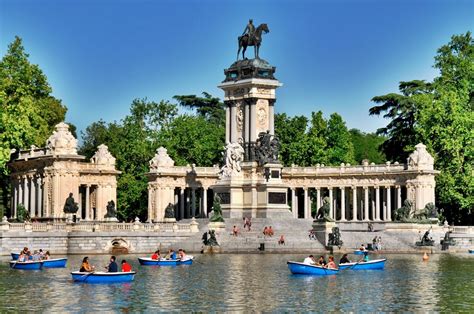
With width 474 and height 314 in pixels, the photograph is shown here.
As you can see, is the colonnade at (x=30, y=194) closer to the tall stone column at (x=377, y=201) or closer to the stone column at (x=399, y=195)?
the tall stone column at (x=377, y=201)

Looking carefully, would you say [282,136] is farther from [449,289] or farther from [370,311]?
[370,311]

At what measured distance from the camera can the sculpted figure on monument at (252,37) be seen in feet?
317

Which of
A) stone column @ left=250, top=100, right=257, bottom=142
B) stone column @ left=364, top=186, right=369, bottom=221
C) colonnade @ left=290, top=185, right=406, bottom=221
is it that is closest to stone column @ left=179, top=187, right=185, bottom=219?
colonnade @ left=290, top=185, right=406, bottom=221

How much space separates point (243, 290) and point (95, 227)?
31042 millimetres

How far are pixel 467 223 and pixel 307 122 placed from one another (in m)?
22.2

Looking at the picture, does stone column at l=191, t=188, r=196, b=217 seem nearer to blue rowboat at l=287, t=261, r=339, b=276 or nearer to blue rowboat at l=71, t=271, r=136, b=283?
blue rowboat at l=287, t=261, r=339, b=276

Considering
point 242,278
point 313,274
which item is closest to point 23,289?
point 242,278

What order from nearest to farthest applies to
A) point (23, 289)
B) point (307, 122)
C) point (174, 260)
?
point (23, 289)
point (174, 260)
point (307, 122)

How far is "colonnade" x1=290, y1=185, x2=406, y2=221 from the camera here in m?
107

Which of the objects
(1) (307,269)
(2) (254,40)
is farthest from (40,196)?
(1) (307,269)

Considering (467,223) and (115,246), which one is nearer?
(115,246)

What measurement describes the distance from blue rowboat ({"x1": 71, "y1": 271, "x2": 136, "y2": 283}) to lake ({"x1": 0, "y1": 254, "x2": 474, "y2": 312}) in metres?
0.61

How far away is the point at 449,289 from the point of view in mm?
50156

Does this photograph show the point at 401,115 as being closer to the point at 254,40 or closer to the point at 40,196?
the point at 254,40
